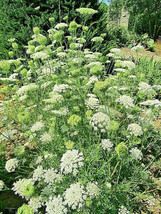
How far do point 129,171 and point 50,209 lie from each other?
1.00m

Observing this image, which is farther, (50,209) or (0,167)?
(0,167)

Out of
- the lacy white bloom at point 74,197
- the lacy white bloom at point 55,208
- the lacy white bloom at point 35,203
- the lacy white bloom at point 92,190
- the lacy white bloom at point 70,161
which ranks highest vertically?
the lacy white bloom at point 70,161

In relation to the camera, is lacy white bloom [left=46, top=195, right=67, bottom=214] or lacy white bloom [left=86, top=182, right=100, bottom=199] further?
lacy white bloom [left=86, top=182, right=100, bottom=199]

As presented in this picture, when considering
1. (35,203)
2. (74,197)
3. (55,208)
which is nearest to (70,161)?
(74,197)

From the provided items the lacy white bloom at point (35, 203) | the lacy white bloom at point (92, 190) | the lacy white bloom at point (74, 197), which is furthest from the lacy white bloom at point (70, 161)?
the lacy white bloom at point (35, 203)

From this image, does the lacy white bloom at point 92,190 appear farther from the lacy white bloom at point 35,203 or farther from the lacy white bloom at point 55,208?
the lacy white bloom at point 35,203

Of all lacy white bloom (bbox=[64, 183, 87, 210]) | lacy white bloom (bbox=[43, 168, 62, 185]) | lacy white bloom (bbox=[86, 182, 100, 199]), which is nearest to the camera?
lacy white bloom (bbox=[64, 183, 87, 210])

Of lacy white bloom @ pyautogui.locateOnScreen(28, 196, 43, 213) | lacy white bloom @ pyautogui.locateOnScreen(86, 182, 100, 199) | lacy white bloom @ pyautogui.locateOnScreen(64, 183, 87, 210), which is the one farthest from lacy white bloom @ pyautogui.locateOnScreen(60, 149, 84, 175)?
lacy white bloom @ pyautogui.locateOnScreen(28, 196, 43, 213)

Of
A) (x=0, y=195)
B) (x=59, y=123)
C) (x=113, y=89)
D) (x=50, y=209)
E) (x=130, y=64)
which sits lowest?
(x=0, y=195)

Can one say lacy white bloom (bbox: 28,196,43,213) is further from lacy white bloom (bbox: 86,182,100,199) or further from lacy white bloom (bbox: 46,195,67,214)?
lacy white bloom (bbox: 86,182,100,199)

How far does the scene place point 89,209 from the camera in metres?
1.58

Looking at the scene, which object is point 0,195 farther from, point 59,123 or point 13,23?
point 13,23

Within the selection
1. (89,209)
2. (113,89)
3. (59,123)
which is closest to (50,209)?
(89,209)

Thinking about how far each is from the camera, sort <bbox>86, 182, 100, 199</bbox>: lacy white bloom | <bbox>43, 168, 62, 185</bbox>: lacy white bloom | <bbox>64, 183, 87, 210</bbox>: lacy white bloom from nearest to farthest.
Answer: <bbox>64, 183, 87, 210</bbox>: lacy white bloom < <bbox>86, 182, 100, 199</bbox>: lacy white bloom < <bbox>43, 168, 62, 185</bbox>: lacy white bloom
